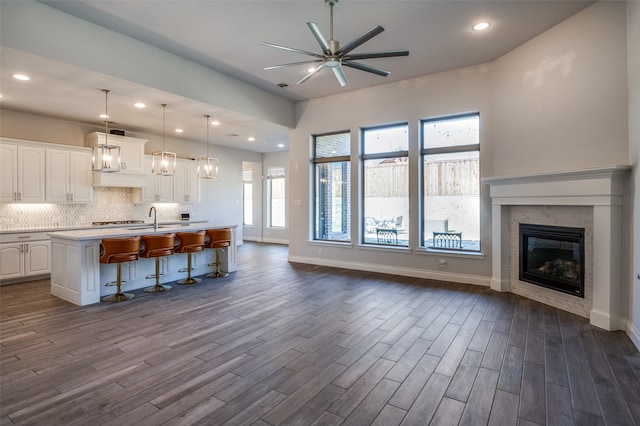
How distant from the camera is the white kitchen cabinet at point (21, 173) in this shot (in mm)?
5555

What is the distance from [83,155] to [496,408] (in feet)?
25.3

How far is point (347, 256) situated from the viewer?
6770 millimetres

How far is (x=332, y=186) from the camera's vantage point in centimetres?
713

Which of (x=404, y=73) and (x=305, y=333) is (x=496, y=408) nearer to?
(x=305, y=333)

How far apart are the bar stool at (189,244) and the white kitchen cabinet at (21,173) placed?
286cm

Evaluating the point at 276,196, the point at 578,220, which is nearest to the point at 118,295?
the point at 578,220

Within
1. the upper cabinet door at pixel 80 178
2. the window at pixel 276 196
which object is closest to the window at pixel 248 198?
the window at pixel 276 196

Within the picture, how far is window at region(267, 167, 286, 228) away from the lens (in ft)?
36.2

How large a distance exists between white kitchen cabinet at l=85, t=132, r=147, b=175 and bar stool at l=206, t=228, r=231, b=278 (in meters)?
2.70

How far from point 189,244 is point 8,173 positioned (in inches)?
131

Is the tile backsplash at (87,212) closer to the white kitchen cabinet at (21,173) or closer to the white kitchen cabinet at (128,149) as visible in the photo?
the white kitchen cabinet at (21,173)

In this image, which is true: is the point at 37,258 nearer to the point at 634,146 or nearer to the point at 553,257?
the point at 553,257

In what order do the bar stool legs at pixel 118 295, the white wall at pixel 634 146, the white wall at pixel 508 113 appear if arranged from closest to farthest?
the white wall at pixel 634 146
the white wall at pixel 508 113
the bar stool legs at pixel 118 295

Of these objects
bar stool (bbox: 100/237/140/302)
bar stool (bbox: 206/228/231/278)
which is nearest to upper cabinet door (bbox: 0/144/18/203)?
bar stool (bbox: 100/237/140/302)
